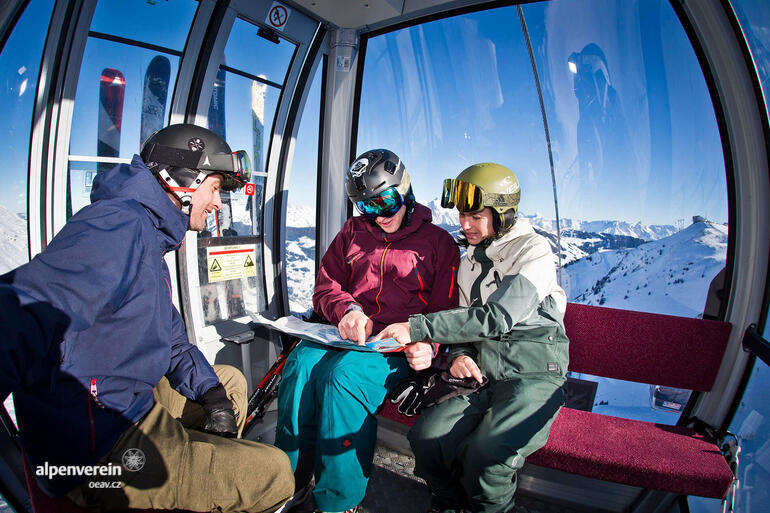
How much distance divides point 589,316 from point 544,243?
2.62ft

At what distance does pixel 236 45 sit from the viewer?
281cm

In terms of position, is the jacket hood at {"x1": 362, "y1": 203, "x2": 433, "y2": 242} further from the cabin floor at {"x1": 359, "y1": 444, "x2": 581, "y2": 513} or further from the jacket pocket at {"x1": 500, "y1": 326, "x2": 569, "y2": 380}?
the cabin floor at {"x1": 359, "y1": 444, "x2": 581, "y2": 513}

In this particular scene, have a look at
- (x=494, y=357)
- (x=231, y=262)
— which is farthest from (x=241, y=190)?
(x=494, y=357)

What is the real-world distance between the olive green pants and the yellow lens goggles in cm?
139

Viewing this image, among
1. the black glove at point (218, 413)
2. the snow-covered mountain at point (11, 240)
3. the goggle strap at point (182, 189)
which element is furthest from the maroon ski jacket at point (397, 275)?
the snow-covered mountain at point (11, 240)

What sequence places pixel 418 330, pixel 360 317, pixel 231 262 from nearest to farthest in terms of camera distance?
pixel 418 330 → pixel 360 317 → pixel 231 262

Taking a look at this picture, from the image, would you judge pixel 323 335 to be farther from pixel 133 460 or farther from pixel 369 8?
pixel 369 8

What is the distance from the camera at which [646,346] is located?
2.29 m

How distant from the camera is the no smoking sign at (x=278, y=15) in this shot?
283 centimetres

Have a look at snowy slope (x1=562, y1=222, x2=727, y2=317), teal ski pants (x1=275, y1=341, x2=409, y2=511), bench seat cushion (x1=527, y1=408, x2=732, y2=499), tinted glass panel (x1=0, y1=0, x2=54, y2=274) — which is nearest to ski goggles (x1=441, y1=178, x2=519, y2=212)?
teal ski pants (x1=275, y1=341, x2=409, y2=511)

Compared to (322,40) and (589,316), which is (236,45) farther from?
(589,316)

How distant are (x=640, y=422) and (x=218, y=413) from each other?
2.12m

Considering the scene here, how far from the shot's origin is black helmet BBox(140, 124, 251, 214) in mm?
1563

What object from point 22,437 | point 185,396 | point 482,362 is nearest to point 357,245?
point 482,362
